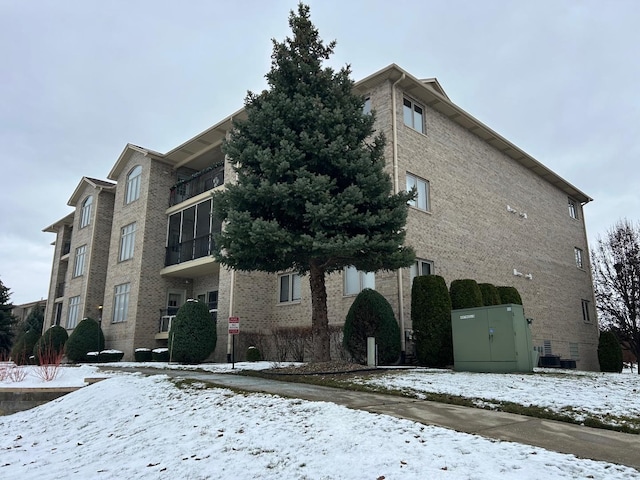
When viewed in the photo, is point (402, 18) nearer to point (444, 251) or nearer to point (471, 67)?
point (444, 251)

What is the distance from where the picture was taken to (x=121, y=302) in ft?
80.1

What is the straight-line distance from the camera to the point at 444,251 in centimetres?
1788

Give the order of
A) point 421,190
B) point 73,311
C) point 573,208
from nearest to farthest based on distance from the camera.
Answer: point 421,190
point 73,311
point 573,208

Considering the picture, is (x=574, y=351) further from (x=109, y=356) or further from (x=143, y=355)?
(x=109, y=356)

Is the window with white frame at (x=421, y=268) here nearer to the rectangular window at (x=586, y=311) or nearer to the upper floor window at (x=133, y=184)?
the rectangular window at (x=586, y=311)

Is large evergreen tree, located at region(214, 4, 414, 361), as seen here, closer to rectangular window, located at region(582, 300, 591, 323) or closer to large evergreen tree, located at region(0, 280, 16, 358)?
rectangular window, located at region(582, 300, 591, 323)

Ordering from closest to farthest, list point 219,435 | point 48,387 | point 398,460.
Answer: point 398,460
point 219,435
point 48,387

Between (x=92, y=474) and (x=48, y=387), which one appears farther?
(x=48, y=387)

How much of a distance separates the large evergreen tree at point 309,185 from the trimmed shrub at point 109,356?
41.6ft

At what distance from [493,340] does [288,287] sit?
361 inches

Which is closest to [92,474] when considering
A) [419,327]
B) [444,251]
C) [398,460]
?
[398,460]

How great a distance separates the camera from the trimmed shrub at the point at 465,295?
15.1 meters

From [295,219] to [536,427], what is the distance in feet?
24.8

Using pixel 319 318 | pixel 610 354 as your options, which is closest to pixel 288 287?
pixel 319 318
